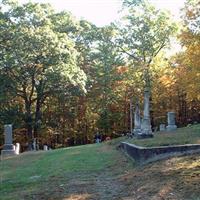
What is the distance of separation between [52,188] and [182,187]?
3.10 meters

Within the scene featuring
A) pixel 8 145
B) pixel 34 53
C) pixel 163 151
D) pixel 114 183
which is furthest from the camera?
pixel 34 53

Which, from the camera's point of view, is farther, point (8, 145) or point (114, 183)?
point (8, 145)

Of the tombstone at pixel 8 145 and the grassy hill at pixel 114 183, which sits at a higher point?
the tombstone at pixel 8 145

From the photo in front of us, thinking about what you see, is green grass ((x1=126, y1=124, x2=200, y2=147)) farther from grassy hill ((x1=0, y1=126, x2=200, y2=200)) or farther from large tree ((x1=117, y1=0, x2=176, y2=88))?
large tree ((x1=117, y1=0, x2=176, y2=88))

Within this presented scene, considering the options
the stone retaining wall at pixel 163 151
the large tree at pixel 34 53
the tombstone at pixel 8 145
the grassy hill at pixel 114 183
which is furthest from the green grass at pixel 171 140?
the large tree at pixel 34 53

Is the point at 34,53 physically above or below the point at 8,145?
above

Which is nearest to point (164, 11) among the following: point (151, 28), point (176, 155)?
point (151, 28)

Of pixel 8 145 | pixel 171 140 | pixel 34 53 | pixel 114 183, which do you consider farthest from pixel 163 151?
pixel 34 53

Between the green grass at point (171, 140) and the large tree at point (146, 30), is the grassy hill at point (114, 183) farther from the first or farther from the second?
the large tree at point (146, 30)

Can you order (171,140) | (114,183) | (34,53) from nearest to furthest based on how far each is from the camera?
(114,183) < (171,140) < (34,53)

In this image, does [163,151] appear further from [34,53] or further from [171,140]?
[34,53]

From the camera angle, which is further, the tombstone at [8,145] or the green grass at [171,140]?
the tombstone at [8,145]

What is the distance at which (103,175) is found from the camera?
1093 cm

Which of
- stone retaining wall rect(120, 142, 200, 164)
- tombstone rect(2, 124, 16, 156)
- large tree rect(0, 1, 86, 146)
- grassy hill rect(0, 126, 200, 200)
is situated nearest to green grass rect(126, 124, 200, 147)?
stone retaining wall rect(120, 142, 200, 164)
